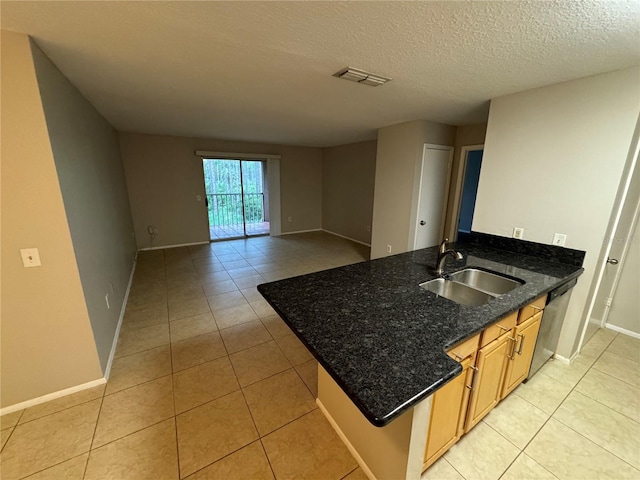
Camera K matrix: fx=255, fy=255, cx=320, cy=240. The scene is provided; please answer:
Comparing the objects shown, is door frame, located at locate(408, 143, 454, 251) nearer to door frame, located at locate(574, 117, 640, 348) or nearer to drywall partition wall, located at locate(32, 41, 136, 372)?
door frame, located at locate(574, 117, 640, 348)

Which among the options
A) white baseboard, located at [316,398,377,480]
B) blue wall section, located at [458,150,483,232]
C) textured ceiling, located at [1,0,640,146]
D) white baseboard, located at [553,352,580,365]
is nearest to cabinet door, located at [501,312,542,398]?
white baseboard, located at [553,352,580,365]

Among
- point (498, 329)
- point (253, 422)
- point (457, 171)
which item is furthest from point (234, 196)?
point (498, 329)

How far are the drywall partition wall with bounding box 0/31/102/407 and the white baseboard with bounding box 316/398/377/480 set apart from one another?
171 cm

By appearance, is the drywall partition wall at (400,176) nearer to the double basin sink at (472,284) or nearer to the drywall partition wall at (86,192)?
the double basin sink at (472,284)

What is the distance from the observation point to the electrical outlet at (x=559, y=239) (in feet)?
6.86

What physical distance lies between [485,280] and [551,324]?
22.9 inches

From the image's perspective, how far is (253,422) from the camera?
165cm

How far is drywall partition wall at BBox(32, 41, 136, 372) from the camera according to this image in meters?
1.65

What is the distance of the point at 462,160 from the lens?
3.90 meters

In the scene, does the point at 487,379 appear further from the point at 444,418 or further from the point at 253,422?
the point at 253,422

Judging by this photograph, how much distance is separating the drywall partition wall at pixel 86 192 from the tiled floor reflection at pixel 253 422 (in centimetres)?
42

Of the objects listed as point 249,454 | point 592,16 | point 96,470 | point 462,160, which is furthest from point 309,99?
point 96,470

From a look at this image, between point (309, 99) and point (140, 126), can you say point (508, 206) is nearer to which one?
point (309, 99)

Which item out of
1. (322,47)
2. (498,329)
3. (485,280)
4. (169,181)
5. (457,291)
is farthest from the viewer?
(169,181)
